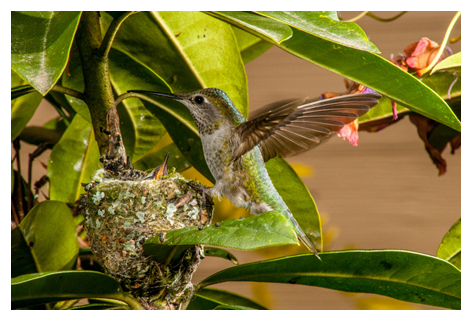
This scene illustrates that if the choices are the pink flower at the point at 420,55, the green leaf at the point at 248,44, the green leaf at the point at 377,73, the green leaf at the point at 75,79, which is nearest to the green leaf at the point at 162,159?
the green leaf at the point at 75,79

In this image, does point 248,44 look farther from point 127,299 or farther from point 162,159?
point 127,299

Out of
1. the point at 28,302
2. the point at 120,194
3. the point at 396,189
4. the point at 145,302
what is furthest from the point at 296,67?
the point at 28,302

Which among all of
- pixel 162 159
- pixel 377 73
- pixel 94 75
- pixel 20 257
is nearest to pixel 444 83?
pixel 377 73

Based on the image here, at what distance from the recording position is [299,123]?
0.91 m

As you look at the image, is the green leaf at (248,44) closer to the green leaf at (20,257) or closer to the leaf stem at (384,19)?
the leaf stem at (384,19)

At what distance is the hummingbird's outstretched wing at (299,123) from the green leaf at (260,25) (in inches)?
5.1

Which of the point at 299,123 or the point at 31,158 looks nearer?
the point at 299,123

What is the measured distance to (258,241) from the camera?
611 millimetres

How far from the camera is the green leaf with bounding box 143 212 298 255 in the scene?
607 millimetres

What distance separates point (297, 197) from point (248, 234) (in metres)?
0.50

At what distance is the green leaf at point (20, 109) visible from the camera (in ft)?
3.80
